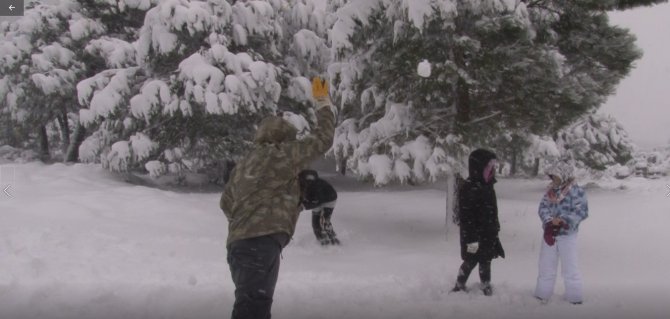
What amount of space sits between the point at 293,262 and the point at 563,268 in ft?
10.6

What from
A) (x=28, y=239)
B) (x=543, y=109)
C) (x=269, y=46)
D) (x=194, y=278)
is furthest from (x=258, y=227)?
(x=269, y=46)


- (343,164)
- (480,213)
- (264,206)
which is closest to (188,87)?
(343,164)

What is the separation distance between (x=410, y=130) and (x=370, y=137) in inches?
24.6

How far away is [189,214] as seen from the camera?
9.17m

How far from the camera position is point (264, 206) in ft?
11.4

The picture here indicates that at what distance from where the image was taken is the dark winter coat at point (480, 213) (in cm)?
547

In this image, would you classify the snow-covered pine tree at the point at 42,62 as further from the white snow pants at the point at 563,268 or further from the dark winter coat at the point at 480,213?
the white snow pants at the point at 563,268

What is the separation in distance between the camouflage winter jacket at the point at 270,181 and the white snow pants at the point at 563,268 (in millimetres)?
Result: 2935

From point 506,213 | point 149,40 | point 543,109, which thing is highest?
point 149,40

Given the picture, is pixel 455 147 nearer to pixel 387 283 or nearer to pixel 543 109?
pixel 543 109

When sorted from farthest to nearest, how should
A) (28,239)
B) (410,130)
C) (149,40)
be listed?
(149,40), (410,130), (28,239)

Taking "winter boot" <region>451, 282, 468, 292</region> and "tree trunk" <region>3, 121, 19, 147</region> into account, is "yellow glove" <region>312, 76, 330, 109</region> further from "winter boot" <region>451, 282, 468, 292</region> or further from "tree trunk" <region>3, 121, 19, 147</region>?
"tree trunk" <region>3, 121, 19, 147</region>

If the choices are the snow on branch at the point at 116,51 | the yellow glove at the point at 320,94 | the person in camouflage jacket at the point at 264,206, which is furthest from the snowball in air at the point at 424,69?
the snow on branch at the point at 116,51

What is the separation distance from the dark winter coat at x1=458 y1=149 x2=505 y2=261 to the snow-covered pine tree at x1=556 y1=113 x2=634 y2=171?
604 inches
